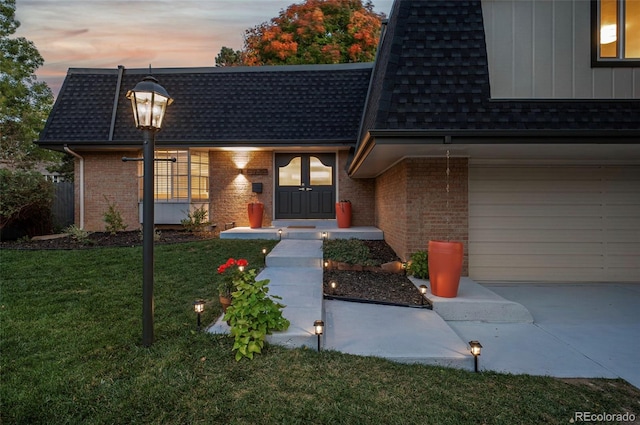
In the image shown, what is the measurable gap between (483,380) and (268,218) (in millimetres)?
7984

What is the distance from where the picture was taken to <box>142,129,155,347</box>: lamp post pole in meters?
2.95

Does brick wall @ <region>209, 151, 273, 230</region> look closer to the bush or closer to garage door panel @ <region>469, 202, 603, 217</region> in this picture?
the bush

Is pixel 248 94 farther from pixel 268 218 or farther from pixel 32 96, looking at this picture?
pixel 32 96

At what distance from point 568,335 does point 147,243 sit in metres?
4.65

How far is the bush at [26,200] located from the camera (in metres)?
8.45

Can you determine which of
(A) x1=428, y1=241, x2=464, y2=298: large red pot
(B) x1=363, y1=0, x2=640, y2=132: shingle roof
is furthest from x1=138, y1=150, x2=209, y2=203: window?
(A) x1=428, y1=241, x2=464, y2=298: large red pot

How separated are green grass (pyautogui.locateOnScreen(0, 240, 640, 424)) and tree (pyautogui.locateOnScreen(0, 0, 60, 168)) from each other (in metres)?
19.9

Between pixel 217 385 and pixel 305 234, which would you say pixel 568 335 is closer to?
pixel 217 385

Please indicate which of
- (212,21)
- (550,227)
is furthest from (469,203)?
(212,21)

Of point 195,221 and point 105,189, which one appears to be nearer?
point 195,221

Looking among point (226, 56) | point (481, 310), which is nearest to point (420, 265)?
point (481, 310)

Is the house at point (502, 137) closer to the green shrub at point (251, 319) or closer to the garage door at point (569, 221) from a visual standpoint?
the garage door at point (569, 221)

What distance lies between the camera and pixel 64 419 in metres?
2.02

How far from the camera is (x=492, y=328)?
3932 millimetres
